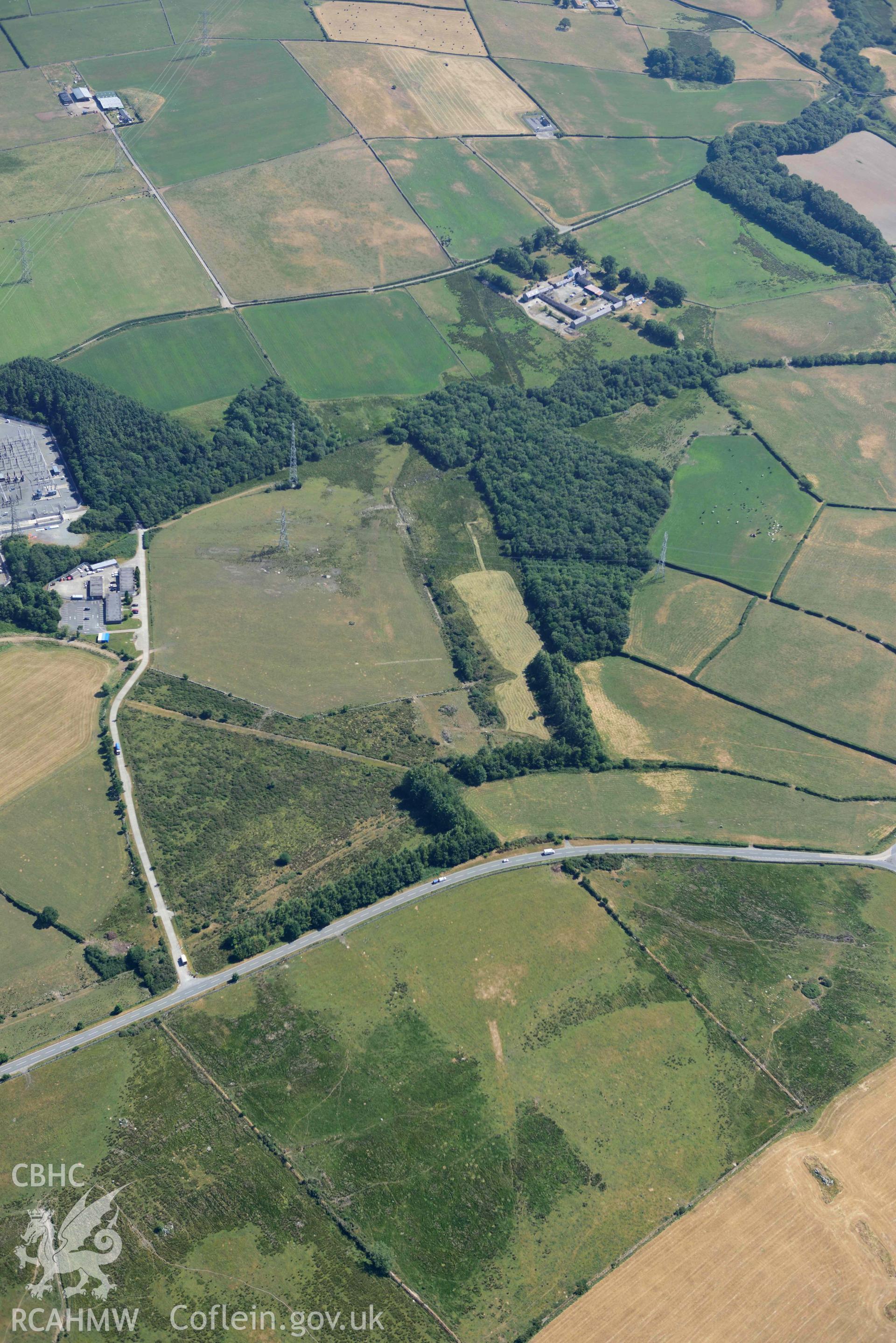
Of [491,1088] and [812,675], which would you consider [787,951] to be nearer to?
[491,1088]

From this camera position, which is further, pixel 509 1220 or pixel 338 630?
pixel 338 630

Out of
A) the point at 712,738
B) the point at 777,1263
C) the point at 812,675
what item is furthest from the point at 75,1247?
the point at 812,675

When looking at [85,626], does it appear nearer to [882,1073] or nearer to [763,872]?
[763,872]

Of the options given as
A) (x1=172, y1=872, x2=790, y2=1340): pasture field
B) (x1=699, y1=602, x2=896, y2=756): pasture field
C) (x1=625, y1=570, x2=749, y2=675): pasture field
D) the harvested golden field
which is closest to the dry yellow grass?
(x1=172, y1=872, x2=790, y2=1340): pasture field

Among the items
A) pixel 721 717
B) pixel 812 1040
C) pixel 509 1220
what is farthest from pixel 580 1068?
pixel 721 717

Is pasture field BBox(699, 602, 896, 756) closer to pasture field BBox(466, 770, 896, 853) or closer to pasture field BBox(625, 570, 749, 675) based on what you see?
pasture field BBox(625, 570, 749, 675)
